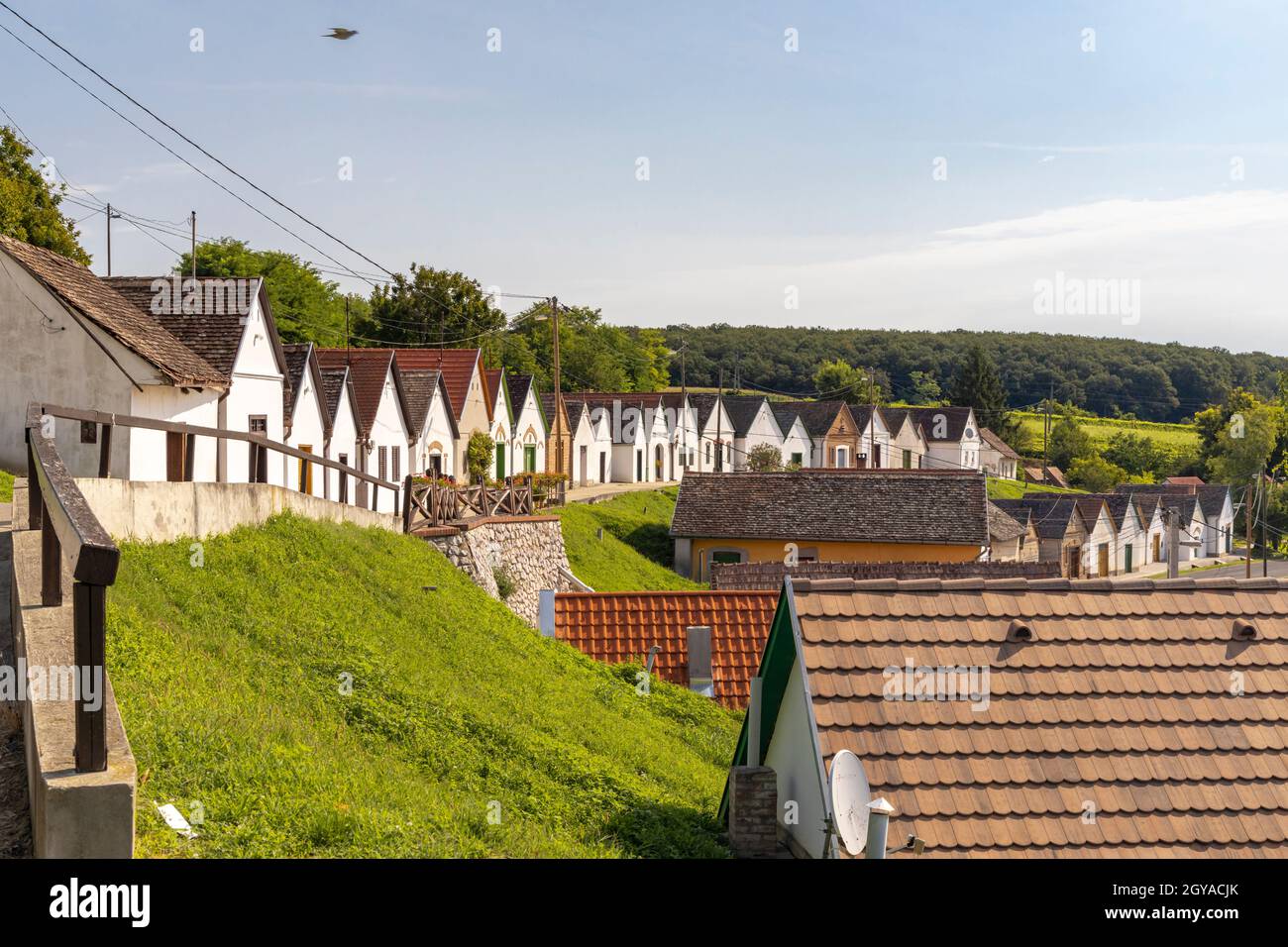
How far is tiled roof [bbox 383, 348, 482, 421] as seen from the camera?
45625mm

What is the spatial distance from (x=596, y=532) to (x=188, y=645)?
3427 centimetres

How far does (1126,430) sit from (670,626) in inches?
4629

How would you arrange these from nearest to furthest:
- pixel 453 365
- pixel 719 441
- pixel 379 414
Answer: pixel 379 414, pixel 453 365, pixel 719 441

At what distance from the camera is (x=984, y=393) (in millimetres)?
118375

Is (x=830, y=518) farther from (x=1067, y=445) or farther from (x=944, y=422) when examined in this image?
(x=1067, y=445)

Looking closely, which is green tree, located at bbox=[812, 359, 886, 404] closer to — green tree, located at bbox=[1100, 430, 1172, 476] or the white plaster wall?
green tree, located at bbox=[1100, 430, 1172, 476]

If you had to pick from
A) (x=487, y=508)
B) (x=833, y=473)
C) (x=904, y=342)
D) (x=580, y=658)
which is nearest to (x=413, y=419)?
(x=487, y=508)

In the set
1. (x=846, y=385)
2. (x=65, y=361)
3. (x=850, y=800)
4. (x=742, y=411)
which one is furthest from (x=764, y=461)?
(x=850, y=800)

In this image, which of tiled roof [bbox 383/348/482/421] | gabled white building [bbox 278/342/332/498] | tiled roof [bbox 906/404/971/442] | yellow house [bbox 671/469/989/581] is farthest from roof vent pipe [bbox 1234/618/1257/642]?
tiled roof [bbox 906/404/971/442]

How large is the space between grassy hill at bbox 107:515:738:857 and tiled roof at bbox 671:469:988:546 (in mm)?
25048

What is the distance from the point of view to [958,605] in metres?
7.22

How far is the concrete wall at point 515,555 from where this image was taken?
25078mm
